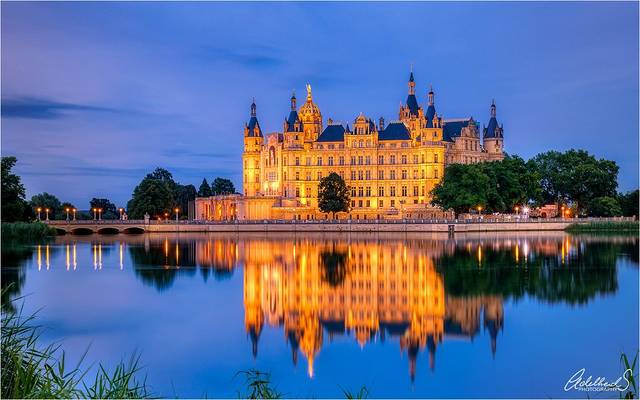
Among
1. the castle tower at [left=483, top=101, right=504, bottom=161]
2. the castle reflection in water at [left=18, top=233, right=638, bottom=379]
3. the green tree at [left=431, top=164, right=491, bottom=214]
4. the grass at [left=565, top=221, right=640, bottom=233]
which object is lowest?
the castle reflection in water at [left=18, top=233, right=638, bottom=379]

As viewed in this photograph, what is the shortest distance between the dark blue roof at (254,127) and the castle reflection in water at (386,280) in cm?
4709

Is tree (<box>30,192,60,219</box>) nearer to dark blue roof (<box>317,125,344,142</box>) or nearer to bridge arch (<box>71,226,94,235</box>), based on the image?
bridge arch (<box>71,226,94,235</box>)

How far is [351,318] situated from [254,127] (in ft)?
272

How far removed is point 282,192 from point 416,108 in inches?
848

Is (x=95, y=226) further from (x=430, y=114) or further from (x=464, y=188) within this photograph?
(x=430, y=114)

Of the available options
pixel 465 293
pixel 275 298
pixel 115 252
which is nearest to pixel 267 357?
pixel 275 298

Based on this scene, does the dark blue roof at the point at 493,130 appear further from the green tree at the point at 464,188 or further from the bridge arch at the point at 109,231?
the bridge arch at the point at 109,231

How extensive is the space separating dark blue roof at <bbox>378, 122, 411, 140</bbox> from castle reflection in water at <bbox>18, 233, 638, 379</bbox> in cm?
3936

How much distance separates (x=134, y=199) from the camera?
302 ft

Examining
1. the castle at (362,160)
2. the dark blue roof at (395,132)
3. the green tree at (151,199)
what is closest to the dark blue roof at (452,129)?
the castle at (362,160)

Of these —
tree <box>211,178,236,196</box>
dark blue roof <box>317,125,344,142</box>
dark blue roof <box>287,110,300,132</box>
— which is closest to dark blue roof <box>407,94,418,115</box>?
dark blue roof <box>317,125,344,142</box>

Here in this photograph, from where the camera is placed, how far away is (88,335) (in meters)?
22.4

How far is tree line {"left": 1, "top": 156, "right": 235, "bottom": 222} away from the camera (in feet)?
191
